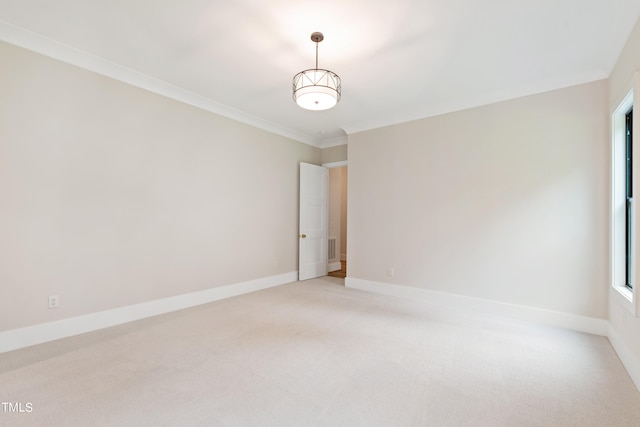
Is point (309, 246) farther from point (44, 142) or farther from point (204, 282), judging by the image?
point (44, 142)

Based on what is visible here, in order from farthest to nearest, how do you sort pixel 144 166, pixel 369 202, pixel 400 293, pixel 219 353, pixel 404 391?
pixel 369 202 < pixel 400 293 < pixel 144 166 < pixel 219 353 < pixel 404 391

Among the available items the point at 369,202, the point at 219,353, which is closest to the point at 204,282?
the point at 219,353

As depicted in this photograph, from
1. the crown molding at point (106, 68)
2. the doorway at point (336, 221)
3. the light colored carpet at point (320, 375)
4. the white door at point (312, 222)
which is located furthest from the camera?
the doorway at point (336, 221)

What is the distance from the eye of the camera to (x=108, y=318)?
308 centimetres

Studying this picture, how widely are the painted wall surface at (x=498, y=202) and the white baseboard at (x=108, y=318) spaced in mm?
2228

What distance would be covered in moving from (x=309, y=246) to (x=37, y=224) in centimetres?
389

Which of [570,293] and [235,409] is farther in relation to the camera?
[570,293]

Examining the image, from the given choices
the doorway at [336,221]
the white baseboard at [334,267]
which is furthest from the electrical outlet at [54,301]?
the white baseboard at [334,267]

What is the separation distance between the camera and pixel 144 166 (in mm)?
3400

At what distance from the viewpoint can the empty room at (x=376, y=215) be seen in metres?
2.03

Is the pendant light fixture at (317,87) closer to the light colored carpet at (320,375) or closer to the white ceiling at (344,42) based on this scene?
the white ceiling at (344,42)

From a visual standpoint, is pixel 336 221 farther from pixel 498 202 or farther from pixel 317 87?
pixel 317 87

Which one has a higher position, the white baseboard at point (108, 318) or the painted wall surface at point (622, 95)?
the painted wall surface at point (622, 95)

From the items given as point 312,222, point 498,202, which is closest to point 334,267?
point 312,222
